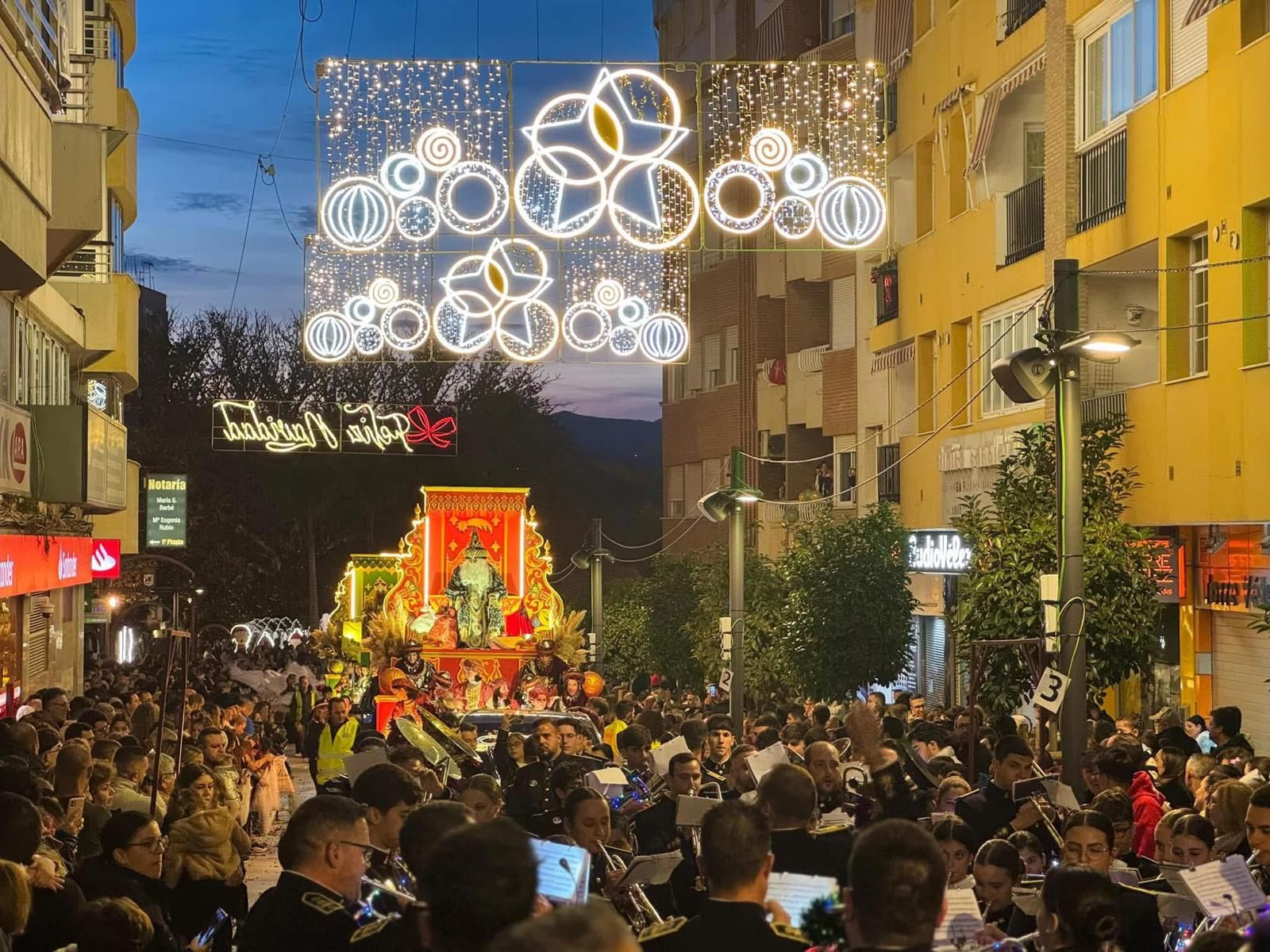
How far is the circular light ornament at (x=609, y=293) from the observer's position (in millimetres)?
24469

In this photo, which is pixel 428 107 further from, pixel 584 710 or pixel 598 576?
pixel 598 576

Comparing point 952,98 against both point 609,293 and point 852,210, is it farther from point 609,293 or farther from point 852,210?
point 609,293

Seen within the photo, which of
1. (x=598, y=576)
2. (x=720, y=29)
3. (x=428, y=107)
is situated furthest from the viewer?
(x=720, y=29)

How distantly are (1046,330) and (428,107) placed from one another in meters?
10.4

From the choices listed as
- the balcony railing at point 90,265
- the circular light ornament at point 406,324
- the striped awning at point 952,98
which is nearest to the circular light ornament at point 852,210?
the circular light ornament at point 406,324

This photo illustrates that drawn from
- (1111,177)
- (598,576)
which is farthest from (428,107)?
(598,576)

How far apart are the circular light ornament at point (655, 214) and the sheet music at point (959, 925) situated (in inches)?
648

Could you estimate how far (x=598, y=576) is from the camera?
44.0 metres

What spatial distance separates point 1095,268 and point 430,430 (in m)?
22.5

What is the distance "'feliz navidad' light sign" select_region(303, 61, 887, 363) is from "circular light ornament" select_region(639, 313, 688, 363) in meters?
0.02

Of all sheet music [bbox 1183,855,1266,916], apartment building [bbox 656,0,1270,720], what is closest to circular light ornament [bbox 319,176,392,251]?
apartment building [bbox 656,0,1270,720]

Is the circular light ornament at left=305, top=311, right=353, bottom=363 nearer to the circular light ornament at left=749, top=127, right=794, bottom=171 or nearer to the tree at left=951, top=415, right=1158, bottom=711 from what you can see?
the circular light ornament at left=749, top=127, right=794, bottom=171

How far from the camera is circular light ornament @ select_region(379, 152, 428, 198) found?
2388cm

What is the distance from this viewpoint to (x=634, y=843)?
11.4 m
